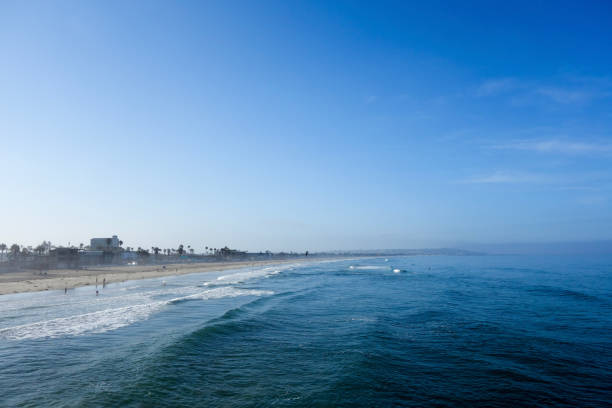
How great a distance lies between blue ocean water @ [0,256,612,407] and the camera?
12.6 m

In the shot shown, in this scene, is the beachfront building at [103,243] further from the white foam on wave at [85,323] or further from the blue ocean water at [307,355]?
the white foam on wave at [85,323]

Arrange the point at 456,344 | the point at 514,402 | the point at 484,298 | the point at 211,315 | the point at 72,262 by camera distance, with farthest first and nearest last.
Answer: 1. the point at 72,262
2. the point at 484,298
3. the point at 211,315
4. the point at 456,344
5. the point at 514,402

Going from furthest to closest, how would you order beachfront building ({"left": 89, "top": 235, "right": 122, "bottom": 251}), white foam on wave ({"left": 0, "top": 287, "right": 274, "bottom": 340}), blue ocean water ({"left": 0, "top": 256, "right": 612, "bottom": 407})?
beachfront building ({"left": 89, "top": 235, "right": 122, "bottom": 251}) < white foam on wave ({"left": 0, "top": 287, "right": 274, "bottom": 340}) < blue ocean water ({"left": 0, "top": 256, "right": 612, "bottom": 407})

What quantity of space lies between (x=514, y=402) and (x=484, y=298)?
90.0ft

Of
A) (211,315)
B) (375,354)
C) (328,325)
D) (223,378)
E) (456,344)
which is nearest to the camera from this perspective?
(223,378)

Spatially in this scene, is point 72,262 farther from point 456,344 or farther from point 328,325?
point 456,344

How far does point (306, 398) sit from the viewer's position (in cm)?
1229

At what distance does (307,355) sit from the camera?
17203 mm

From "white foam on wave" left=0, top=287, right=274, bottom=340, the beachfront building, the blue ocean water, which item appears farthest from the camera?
the beachfront building

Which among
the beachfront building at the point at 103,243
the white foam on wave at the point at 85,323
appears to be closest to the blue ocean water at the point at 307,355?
the white foam on wave at the point at 85,323

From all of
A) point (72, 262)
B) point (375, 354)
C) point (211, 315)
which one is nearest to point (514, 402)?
point (375, 354)

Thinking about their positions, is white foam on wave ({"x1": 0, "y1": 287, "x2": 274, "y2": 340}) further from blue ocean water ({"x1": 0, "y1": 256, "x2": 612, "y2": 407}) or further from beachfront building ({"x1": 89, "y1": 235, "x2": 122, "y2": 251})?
beachfront building ({"x1": 89, "y1": 235, "x2": 122, "y2": 251})

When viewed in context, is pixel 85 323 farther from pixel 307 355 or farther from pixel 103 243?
pixel 103 243

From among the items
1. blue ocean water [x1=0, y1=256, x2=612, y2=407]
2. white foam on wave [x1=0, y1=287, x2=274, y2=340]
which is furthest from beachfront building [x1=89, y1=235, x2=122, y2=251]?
white foam on wave [x1=0, y1=287, x2=274, y2=340]
